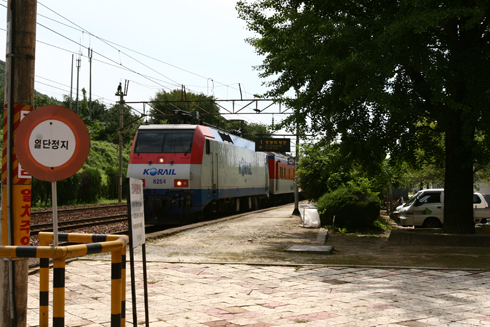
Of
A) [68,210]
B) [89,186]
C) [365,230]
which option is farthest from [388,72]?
[89,186]

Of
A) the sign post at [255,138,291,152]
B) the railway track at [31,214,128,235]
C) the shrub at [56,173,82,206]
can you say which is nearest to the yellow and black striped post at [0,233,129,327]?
the railway track at [31,214,128,235]

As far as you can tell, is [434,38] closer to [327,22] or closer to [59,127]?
[327,22]

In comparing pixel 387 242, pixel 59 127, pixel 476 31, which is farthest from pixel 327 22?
pixel 59 127

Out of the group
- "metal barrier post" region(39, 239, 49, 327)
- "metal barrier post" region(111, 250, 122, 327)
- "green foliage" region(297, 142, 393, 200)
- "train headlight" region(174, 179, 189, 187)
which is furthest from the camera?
"green foliage" region(297, 142, 393, 200)

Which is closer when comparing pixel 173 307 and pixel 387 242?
pixel 173 307

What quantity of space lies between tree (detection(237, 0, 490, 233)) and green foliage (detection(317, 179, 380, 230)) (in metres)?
2.77

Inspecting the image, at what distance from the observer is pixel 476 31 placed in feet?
38.4

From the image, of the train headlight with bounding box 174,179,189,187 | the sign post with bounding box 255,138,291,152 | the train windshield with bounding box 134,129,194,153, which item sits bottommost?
the train headlight with bounding box 174,179,189,187

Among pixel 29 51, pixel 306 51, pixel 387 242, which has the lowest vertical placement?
pixel 387 242

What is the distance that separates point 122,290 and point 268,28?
33.8ft

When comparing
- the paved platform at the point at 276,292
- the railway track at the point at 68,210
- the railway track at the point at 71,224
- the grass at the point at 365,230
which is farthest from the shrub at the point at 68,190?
the paved platform at the point at 276,292

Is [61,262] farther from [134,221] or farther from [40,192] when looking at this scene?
[40,192]

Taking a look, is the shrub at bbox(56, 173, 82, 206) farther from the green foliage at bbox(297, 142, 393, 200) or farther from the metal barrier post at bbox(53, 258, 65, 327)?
the metal barrier post at bbox(53, 258, 65, 327)

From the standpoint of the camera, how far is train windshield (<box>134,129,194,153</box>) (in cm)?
1636
